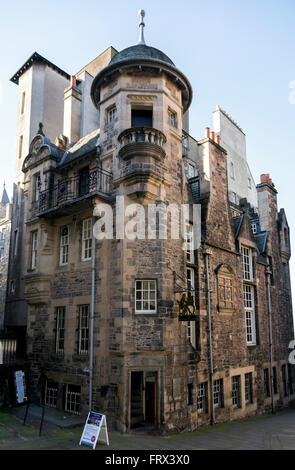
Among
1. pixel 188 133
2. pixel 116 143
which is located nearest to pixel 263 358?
pixel 116 143

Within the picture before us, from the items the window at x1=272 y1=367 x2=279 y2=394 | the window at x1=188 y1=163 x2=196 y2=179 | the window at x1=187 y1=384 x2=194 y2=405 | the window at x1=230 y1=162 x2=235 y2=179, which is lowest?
the window at x1=272 y1=367 x2=279 y2=394

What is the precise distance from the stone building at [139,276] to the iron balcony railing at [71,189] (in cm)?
5

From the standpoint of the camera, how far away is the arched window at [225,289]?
17078mm

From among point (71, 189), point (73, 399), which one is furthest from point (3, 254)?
point (73, 399)

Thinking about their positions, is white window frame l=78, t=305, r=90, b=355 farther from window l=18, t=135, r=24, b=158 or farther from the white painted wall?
the white painted wall

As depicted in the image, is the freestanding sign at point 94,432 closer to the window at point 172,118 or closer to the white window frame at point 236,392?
the white window frame at point 236,392

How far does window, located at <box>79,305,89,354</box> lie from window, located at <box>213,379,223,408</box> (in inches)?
243

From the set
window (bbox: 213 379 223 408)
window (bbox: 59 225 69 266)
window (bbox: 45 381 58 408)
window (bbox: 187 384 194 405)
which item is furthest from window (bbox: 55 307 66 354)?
window (bbox: 213 379 223 408)

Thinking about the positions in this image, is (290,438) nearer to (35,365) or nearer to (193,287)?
(193,287)

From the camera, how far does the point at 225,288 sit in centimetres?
1753

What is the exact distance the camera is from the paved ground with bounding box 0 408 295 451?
10320 millimetres

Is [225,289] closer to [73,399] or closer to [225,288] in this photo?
[225,288]

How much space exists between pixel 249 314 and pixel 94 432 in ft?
40.7

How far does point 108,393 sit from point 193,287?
561cm
